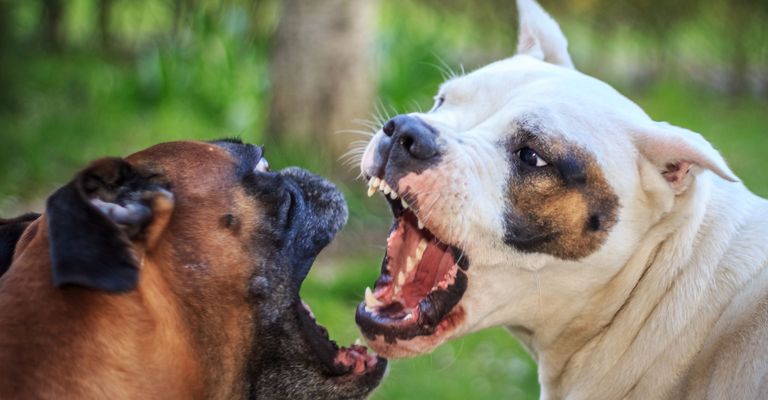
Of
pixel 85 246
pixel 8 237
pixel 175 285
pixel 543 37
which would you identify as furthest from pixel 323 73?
pixel 85 246

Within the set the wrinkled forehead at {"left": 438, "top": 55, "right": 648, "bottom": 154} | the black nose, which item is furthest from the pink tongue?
the wrinkled forehead at {"left": 438, "top": 55, "right": 648, "bottom": 154}

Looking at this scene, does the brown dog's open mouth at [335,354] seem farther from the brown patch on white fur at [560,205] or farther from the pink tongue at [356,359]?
the brown patch on white fur at [560,205]

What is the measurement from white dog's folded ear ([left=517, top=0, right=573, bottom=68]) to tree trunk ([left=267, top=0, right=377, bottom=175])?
4125mm

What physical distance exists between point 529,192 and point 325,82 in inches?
208

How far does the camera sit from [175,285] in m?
3.75

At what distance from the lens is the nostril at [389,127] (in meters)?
4.25

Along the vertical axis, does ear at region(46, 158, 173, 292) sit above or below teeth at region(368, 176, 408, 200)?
above

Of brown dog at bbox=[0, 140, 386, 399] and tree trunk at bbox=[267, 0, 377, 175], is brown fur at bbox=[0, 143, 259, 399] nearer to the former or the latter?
brown dog at bbox=[0, 140, 386, 399]

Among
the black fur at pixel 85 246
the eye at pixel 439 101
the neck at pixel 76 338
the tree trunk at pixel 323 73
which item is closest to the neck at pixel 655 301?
the eye at pixel 439 101

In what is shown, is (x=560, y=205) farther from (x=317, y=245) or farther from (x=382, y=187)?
(x=317, y=245)

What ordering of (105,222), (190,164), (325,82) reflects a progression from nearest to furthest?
(105,222) < (190,164) < (325,82)

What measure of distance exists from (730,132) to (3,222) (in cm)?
970

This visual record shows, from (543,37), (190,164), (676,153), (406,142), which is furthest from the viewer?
(543,37)

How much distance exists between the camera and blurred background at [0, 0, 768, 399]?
7.73 metres
